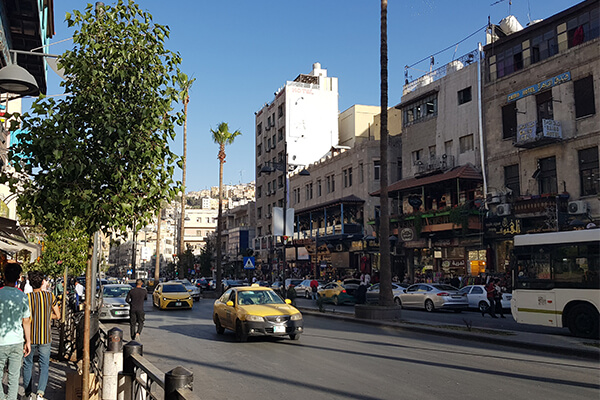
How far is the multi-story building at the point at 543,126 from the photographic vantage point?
30.1 metres

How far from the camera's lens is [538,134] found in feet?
104

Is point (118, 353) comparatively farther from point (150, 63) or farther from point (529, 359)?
point (529, 359)

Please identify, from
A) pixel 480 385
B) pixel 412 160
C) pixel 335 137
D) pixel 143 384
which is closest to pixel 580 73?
pixel 412 160

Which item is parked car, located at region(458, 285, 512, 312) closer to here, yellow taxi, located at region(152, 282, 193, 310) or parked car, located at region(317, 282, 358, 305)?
parked car, located at region(317, 282, 358, 305)

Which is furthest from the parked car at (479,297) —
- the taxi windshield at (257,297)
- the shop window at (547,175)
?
the taxi windshield at (257,297)

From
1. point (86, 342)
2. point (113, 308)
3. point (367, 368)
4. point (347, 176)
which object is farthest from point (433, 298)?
point (347, 176)

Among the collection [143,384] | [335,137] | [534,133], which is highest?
[335,137]

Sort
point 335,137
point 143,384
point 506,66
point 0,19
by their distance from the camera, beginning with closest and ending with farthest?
point 143,384
point 0,19
point 506,66
point 335,137

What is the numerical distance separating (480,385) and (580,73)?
26750mm

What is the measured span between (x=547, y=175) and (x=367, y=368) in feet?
85.0

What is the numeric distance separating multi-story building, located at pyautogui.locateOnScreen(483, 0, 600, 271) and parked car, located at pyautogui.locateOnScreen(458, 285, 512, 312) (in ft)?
19.6

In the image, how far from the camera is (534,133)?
1264 inches

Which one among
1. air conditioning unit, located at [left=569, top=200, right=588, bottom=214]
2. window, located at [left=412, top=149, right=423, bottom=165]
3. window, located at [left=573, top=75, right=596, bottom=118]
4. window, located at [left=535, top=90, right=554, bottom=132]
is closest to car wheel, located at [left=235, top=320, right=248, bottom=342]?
air conditioning unit, located at [left=569, top=200, right=588, bottom=214]

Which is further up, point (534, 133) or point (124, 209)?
point (534, 133)
